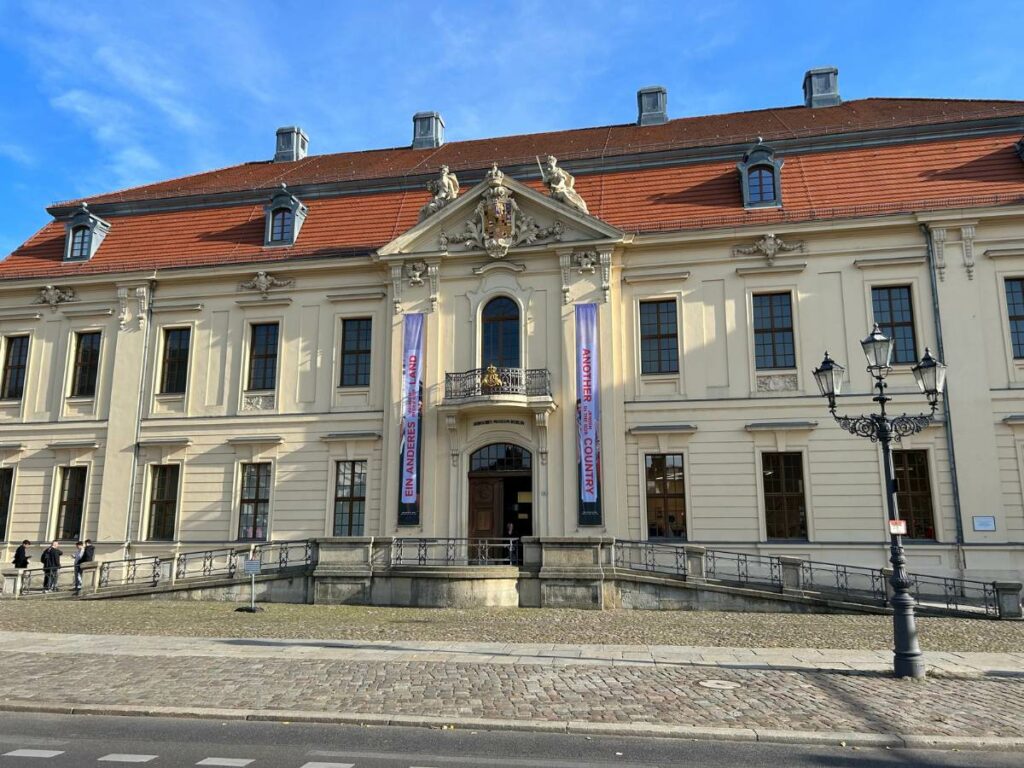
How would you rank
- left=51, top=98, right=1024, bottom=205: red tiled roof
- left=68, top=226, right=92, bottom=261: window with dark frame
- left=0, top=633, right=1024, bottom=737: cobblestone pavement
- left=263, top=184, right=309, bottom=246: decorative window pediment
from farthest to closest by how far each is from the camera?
left=68, top=226, right=92, bottom=261: window with dark frame < left=263, top=184, right=309, bottom=246: decorative window pediment < left=51, top=98, right=1024, bottom=205: red tiled roof < left=0, top=633, right=1024, bottom=737: cobblestone pavement

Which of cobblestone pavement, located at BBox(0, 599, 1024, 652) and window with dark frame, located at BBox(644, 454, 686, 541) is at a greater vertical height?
window with dark frame, located at BBox(644, 454, 686, 541)

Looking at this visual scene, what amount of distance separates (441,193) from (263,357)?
799cm

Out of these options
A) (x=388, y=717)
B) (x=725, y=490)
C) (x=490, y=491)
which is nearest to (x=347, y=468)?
(x=490, y=491)

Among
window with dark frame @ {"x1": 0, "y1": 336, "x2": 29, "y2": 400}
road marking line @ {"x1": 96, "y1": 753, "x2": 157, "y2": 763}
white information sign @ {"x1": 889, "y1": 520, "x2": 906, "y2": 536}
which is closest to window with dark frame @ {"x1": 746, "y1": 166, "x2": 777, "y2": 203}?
white information sign @ {"x1": 889, "y1": 520, "x2": 906, "y2": 536}

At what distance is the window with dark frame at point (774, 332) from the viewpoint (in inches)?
878

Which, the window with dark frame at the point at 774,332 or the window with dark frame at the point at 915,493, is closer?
the window with dark frame at the point at 915,493

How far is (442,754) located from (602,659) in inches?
199

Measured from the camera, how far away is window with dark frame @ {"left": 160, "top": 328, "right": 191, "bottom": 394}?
2600cm

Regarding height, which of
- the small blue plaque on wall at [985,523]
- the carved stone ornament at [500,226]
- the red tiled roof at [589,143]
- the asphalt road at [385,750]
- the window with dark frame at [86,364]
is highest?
the red tiled roof at [589,143]

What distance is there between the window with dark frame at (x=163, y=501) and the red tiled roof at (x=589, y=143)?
10.2 m

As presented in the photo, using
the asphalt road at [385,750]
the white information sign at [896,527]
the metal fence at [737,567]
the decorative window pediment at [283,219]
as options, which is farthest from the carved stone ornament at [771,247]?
the asphalt road at [385,750]

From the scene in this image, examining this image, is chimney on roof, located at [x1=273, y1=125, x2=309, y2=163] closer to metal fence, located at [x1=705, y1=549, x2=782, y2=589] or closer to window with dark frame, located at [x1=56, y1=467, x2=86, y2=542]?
window with dark frame, located at [x1=56, y1=467, x2=86, y2=542]

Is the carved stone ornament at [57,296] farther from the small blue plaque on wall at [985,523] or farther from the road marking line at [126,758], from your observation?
the small blue plaque on wall at [985,523]

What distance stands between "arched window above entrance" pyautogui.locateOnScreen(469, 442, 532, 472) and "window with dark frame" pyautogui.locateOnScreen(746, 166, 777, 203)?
10.4 m
